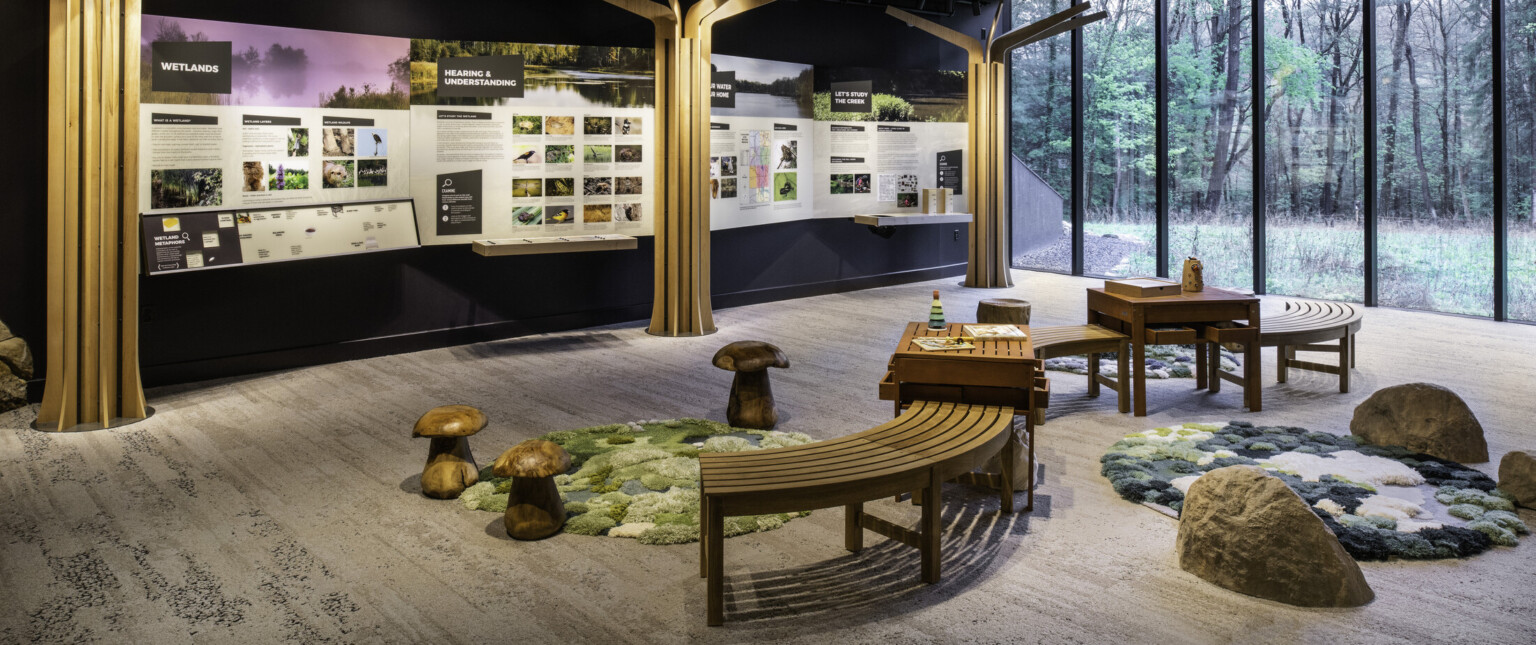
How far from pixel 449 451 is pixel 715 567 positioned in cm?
194

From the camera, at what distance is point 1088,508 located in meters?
4.61

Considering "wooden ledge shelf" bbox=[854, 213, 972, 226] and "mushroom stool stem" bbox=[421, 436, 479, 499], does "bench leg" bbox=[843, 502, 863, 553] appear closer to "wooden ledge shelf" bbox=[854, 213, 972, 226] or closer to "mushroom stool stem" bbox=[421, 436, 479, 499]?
"mushroom stool stem" bbox=[421, 436, 479, 499]

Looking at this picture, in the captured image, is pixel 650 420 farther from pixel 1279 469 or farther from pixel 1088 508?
pixel 1279 469

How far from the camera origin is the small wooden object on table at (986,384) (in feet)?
Result: 15.0

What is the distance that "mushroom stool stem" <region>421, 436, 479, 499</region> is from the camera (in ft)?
15.8

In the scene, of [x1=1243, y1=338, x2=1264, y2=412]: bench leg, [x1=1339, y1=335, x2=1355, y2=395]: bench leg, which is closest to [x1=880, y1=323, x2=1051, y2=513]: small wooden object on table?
[x1=1243, y1=338, x2=1264, y2=412]: bench leg

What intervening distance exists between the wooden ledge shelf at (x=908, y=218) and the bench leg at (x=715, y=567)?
27.2 ft

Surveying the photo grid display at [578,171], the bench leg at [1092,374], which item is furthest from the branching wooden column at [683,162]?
the bench leg at [1092,374]

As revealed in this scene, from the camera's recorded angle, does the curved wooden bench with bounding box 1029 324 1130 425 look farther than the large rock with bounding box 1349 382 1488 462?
Yes

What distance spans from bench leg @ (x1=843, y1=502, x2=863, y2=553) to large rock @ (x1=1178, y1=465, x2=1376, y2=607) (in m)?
1.15

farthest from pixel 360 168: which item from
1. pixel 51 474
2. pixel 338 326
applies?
pixel 51 474

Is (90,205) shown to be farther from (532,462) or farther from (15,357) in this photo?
(532,462)

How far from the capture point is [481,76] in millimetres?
8523

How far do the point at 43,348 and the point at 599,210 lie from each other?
13.4 feet
